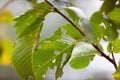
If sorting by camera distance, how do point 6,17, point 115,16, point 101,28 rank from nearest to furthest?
point 115,16 < point 101,28 < point 6,17

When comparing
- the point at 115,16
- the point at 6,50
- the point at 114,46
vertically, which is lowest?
the point at 6,50

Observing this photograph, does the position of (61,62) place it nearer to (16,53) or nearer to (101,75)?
(16,53)

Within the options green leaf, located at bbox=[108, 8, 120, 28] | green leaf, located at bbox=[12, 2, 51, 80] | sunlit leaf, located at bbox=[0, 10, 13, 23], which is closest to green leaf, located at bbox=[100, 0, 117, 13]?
green leaf, located at bbox=[108, 8, 120, 28]

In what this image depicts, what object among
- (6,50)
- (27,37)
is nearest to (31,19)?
(27,37)

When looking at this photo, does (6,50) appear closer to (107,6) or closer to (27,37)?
(27,37)

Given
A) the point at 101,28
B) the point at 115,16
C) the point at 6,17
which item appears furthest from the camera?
the point at 6,17

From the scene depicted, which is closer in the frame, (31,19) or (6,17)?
(31,19)

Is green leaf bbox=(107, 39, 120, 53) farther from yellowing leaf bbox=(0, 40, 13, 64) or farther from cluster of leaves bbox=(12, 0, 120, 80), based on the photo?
yellowing leaf bbox=(0, 40, 13, 64)
